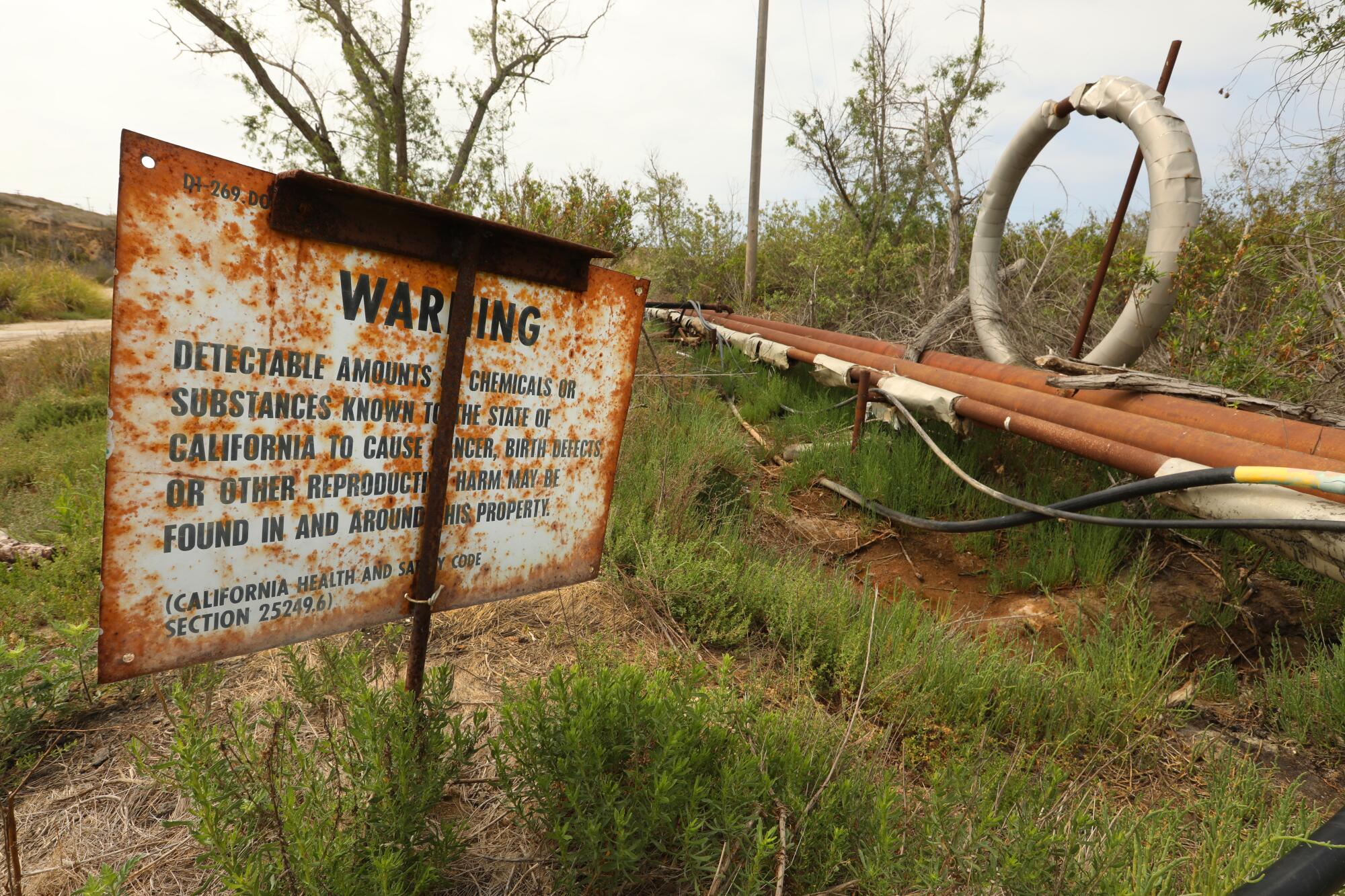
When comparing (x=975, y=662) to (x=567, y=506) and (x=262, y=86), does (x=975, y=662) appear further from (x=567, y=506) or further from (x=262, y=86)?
(x=262, y=86)

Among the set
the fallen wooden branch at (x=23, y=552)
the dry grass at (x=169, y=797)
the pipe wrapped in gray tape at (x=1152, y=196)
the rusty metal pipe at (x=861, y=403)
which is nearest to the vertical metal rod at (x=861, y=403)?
the rusty metal pipe at (x=861, y=403)

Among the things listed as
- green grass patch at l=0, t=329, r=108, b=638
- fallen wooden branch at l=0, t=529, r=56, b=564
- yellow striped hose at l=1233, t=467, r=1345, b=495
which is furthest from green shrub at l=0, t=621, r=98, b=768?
yellow striped hose at l=1233, t=467, r=1345, b=495

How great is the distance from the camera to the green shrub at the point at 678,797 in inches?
55.2

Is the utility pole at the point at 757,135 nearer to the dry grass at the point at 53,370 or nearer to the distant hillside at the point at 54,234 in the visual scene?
the dry grass at the point at 53,370

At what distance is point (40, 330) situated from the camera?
13617 mm

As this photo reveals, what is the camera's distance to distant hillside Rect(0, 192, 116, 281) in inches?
980

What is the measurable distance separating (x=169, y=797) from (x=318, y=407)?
124 cm

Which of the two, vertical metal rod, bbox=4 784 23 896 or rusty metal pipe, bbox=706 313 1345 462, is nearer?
vertical metal rod, bbox=4 784 23 896

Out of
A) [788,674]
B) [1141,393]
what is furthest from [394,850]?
[1141,393]

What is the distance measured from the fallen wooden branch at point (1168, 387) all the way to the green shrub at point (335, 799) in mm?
3590

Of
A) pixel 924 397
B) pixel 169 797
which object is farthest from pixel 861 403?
pixel 169 797

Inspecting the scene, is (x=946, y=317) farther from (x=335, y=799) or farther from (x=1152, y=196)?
(x=335, y=799)

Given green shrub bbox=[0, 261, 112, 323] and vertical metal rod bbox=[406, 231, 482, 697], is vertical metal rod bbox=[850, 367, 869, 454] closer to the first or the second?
vertical metal rod bbox=[406, 231, 482, 697]

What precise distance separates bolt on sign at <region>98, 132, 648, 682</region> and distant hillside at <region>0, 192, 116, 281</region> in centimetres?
2961
